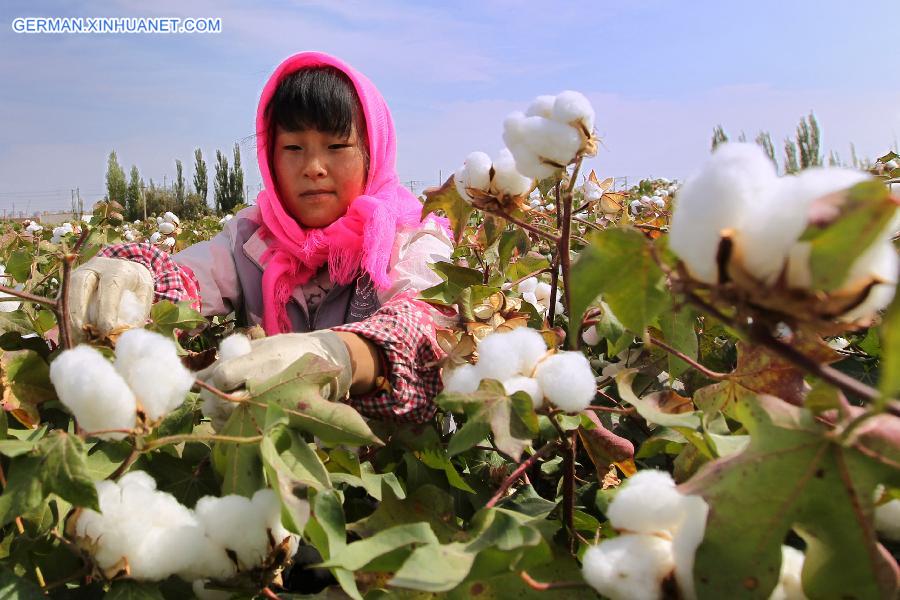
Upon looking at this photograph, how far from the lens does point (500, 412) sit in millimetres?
707

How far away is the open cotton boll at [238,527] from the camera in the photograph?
2.04 feet

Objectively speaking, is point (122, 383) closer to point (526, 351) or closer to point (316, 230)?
point (526, 351)

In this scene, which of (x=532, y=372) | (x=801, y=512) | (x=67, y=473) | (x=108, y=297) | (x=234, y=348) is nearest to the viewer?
(x=801, y=512)

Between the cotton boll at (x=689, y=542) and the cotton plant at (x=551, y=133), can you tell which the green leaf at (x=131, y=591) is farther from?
the cotton plant at (x=551, y=133)

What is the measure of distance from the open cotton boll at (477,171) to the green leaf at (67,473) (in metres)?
0.55

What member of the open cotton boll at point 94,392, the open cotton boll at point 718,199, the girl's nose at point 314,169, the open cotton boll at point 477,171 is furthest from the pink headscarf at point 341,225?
the open cotton boll at point 718,199

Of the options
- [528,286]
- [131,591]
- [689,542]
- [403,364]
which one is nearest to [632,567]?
[689,542]

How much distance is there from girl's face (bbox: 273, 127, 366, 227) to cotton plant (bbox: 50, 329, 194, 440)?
4.63ft

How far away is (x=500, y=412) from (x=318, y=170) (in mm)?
1419

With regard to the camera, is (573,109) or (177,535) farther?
(573,109)

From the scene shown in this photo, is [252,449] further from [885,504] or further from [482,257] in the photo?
[482,257]

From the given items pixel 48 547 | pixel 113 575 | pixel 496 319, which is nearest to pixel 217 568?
pixel 113 575

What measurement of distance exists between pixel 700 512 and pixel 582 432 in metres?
0.39

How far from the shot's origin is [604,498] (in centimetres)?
65
